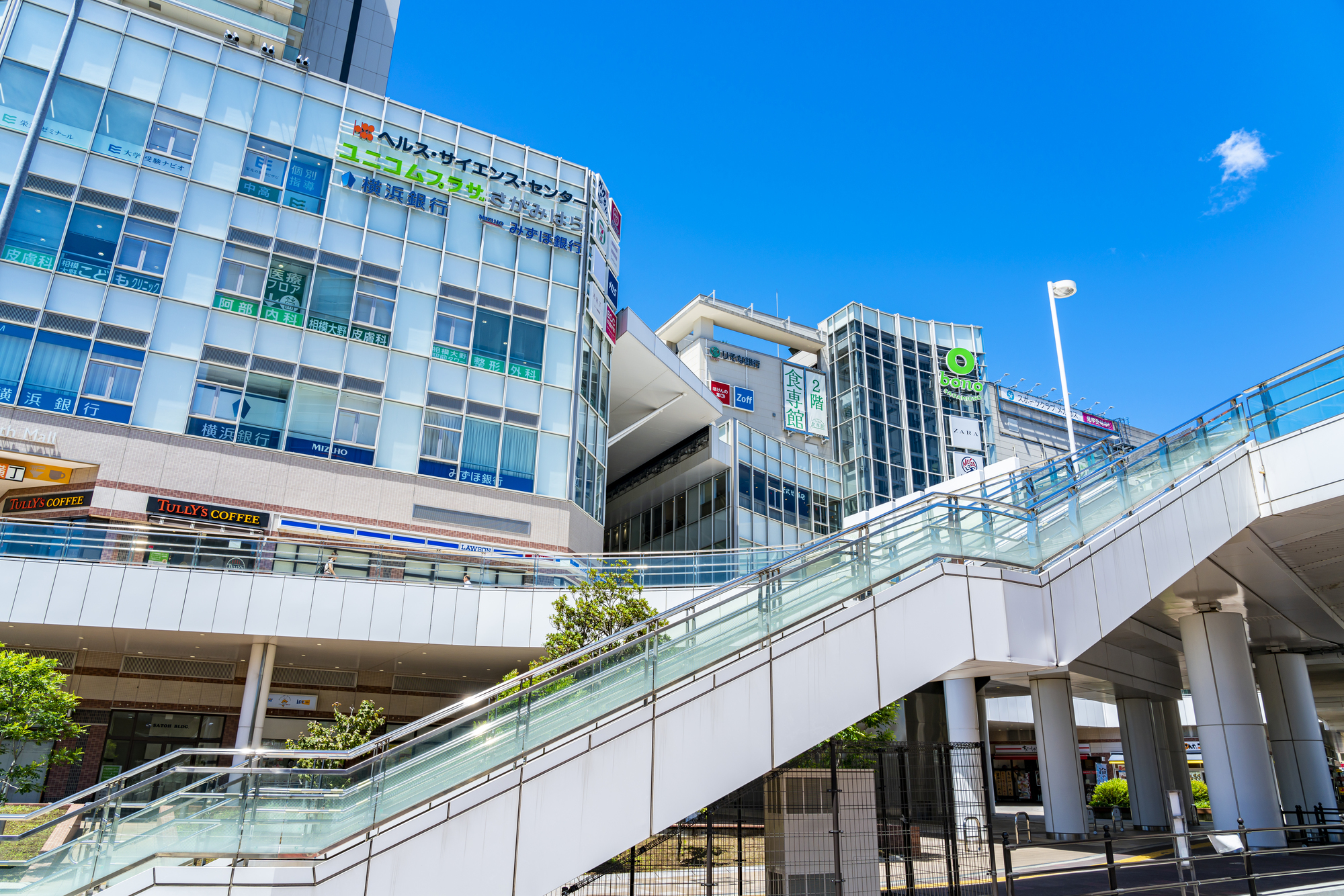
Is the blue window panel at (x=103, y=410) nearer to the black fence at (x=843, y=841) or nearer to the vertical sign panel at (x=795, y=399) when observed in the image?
the black fence at (x=843, y=841)

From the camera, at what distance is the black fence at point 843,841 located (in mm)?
9922

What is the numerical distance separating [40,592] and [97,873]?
14.1 metres

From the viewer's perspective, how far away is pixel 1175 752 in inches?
985

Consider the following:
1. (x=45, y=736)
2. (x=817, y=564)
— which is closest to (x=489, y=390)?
(x=45, y=736)

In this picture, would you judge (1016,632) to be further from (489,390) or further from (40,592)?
(489,390)

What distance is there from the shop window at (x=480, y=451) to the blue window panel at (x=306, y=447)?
13.6 ft

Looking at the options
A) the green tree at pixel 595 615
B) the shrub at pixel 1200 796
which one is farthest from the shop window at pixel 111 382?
the shrub at pixel 1200 796

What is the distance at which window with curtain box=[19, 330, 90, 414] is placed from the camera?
22406mm

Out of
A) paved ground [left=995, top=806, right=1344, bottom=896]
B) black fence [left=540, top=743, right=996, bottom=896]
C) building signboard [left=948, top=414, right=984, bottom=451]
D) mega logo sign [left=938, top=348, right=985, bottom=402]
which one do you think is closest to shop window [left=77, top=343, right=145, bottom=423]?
black fence [left=540, top=743, right=996, bottom=896]

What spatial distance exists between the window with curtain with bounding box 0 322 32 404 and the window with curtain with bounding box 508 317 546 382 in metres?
13.7

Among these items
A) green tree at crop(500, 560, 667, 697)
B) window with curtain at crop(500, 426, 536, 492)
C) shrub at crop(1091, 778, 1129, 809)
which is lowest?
shrub at crop(1091, 778, 1129, 809)

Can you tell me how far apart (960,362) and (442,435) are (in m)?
44.8

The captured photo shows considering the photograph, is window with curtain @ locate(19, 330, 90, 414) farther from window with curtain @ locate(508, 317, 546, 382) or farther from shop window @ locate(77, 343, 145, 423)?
window with curtain @ locate(508, 317, 546, 382)

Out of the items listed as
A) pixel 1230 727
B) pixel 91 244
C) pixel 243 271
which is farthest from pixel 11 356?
pixel 1230 727
